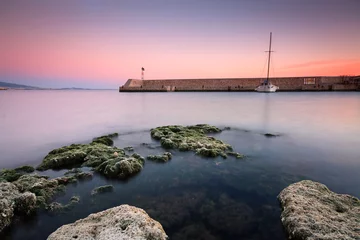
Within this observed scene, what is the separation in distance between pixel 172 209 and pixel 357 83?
88.3 m

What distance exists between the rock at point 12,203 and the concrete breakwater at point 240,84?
3151 inches

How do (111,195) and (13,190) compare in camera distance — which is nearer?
(13,190)

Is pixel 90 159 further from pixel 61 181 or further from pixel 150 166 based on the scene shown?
pixel 150 166

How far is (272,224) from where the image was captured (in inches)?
165

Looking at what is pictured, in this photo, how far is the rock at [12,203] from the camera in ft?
13.1

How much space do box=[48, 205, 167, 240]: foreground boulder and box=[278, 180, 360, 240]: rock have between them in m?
2.34

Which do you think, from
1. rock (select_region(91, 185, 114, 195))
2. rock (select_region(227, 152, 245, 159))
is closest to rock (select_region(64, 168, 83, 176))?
rock (select_region(91, 185, 114, 195))

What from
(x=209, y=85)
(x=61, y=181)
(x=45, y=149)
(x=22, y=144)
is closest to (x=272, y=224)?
(x=61, y=181)

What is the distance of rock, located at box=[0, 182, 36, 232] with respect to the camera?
3.99m

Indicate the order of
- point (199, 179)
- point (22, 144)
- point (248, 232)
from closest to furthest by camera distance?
1. point (248, 232)
2. point (199, 179)
3. point (22, 144)

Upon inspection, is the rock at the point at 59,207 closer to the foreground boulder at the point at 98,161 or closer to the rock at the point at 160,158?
the foreground boulder at the point at 98,161

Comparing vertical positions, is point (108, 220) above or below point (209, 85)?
below

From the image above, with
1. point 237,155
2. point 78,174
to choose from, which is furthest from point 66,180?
point 237,155

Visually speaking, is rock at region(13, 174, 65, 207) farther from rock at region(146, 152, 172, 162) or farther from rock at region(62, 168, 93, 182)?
→ rock at region(146, 152, 172, 162)
